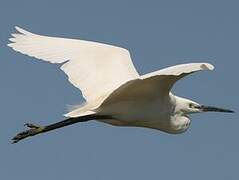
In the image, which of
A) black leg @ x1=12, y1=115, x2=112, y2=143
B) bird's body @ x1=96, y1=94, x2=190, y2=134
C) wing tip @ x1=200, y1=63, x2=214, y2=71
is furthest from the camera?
black leg @ x1=12, y1=115, x2=112, y2=143

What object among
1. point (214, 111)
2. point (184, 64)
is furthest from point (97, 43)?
point (184, 64)

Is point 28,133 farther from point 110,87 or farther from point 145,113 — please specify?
point 145,113

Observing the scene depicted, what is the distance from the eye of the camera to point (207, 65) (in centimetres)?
1152

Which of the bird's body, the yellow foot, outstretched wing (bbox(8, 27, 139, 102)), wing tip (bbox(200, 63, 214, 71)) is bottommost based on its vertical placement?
the yellow foot

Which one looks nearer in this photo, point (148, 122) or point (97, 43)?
point (148, 122)

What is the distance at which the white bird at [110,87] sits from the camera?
13324mm

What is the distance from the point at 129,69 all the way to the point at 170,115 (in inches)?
49.1

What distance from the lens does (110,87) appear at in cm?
1440

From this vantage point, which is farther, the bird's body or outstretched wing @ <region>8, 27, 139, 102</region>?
outstretched wing @ <region>8, 27, 139, 102</region>

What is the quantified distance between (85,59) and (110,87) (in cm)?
102

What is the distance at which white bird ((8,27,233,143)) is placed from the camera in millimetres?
13324

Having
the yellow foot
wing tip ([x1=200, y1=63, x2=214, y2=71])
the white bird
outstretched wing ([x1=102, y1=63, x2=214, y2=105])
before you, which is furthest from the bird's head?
wing tip ([x1=200, y1=63, x2=214, y2=71])

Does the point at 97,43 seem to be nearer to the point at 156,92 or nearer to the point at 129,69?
the point at 129,69

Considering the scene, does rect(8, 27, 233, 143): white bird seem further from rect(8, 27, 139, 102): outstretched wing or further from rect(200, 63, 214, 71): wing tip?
rect(200, 63, 214, 71): wing tip
